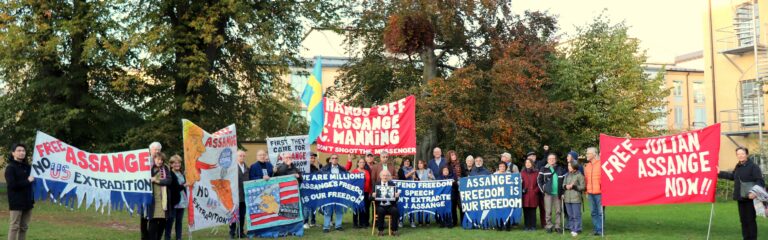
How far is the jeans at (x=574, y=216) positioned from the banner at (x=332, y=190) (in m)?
4.49

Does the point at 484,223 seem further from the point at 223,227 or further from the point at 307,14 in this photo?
the point at 307,14

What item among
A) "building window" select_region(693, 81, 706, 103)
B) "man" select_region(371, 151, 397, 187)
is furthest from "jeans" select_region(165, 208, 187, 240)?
"building window" select_region(693, 81, 706, 103)

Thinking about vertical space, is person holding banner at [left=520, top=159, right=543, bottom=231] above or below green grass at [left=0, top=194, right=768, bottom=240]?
above

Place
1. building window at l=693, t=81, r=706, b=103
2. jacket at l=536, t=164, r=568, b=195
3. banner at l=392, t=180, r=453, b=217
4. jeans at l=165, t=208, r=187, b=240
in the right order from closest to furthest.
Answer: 1. jeans at l=165, t=208, r=187, b=240
2. jacket at l=536, t=164, r=568, b=195
3. banner at l=392, t=180, r=453, b=217
4. building window at l=693, t=81, r=706, b=103

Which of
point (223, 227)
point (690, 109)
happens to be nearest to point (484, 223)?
point (223, 227)

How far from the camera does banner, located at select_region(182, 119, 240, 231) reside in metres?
12.8

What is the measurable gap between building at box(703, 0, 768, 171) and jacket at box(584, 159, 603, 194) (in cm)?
2122

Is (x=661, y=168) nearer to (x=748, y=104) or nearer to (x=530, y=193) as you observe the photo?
(x=530, y=193)

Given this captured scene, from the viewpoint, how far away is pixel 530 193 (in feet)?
51.9

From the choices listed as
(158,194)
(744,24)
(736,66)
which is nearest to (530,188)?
(158,194)

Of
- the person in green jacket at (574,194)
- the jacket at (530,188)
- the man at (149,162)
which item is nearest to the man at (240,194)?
the man at (149,162)

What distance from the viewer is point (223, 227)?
16.6 meters

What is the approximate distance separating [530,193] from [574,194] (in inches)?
48.2

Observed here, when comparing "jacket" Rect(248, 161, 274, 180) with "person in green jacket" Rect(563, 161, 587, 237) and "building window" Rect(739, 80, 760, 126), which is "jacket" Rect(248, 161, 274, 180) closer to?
A: "person in green jacket" Rect(563, 161, 587, 237)
